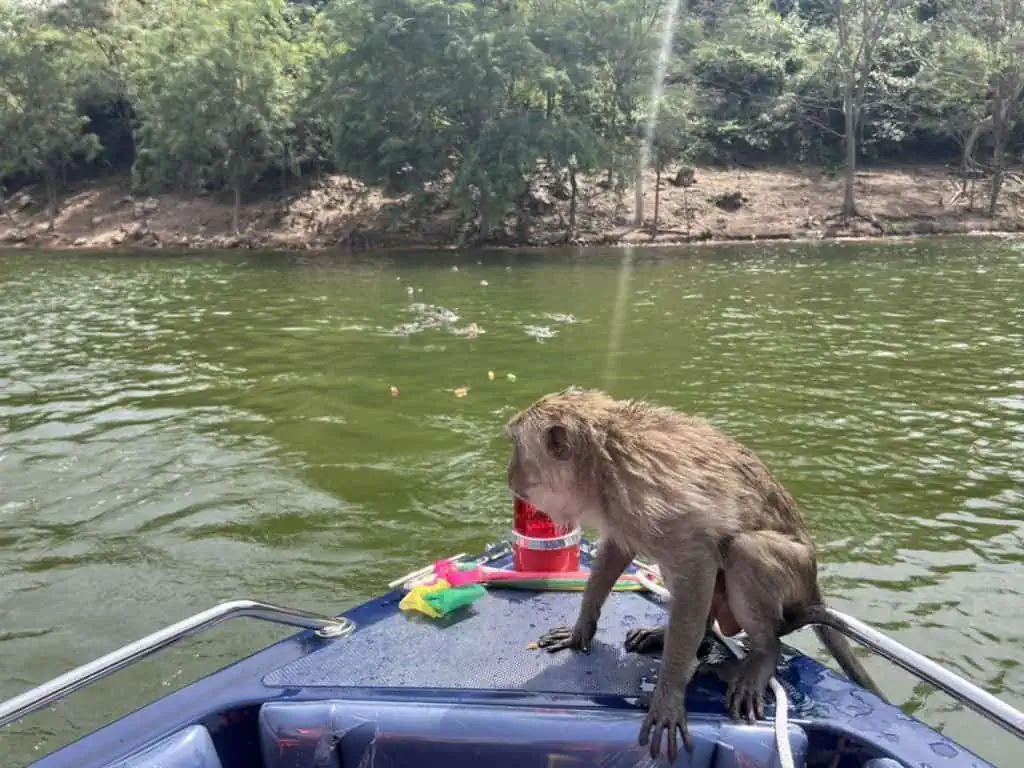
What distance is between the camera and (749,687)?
2926 mm

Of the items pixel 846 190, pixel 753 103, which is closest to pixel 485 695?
pixel 846 190

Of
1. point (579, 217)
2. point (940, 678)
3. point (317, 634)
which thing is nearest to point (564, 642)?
point (317, 634)

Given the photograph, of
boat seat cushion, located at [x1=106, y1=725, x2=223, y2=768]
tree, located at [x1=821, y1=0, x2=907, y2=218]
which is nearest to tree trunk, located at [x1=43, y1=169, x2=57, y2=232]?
tree, located at [x1=821, y1=0, x2=907, y2=218]

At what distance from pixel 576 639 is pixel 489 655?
1.11 feet

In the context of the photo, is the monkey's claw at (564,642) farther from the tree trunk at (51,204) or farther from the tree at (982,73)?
the tree trunk at (51,204)

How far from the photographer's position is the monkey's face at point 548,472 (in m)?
3.31

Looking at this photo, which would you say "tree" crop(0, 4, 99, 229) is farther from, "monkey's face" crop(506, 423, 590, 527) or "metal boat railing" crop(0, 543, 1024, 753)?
"monkey's face" crop(506, 423, 590, 527)

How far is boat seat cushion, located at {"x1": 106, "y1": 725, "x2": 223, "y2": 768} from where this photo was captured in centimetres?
274

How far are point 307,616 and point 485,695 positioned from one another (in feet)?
3.17

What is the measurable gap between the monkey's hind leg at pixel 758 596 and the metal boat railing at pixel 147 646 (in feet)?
5.10

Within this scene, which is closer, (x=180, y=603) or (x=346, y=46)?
(x=180, y=603)

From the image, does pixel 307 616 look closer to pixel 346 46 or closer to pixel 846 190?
pixel 346 46

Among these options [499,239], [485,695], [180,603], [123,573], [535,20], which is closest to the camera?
[485,695]

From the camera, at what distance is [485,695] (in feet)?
9.78
